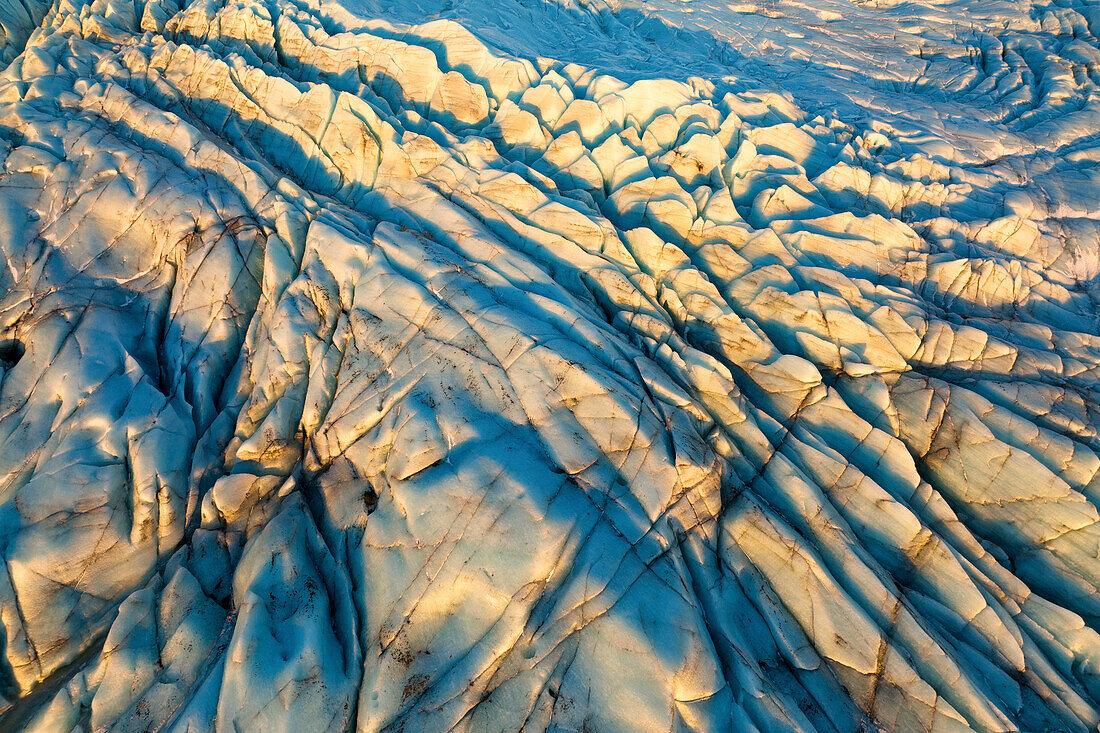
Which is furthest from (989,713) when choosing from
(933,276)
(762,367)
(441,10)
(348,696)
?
(441,10)

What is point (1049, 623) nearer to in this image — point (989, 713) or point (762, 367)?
point (989, 713)

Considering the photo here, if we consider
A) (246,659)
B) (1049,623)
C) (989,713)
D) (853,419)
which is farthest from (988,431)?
(246,659)

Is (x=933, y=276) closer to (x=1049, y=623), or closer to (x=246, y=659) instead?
(x=1049, y=623)

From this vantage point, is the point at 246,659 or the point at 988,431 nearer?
the point at 246,659

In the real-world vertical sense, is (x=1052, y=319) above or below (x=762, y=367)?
above

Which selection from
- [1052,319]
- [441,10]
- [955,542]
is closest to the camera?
[955,542]

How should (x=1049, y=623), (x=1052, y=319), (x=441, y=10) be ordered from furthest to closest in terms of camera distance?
(x=441, y=10) < (x=1052, y=319) < (x=1049, y=623)

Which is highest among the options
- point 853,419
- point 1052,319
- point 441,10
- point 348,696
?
point 441,10
